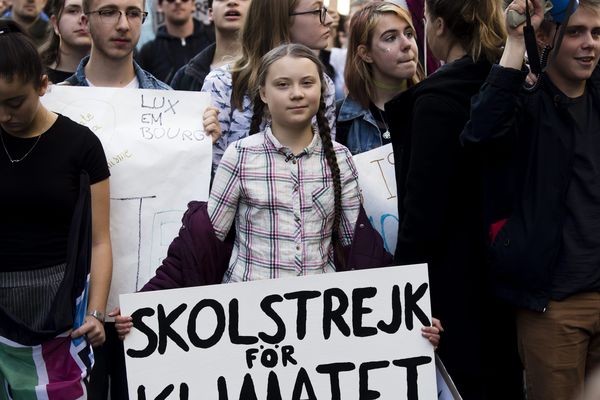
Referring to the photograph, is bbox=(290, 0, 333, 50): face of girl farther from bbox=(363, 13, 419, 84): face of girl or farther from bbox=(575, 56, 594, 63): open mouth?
bbox=(575, 56, 594, 63): open mouth

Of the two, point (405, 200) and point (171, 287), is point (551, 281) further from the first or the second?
point (171, 287)

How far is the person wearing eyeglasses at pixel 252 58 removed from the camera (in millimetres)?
5102

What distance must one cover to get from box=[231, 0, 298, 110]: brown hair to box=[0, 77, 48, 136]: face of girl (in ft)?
3.95

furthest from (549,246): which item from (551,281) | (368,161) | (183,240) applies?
(183,240)

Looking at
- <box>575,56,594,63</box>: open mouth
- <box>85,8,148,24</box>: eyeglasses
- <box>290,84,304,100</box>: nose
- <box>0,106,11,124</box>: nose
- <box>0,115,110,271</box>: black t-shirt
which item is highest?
<box>85,8,148,24</box>: eyeglasses

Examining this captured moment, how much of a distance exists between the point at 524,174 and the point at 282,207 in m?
0.93

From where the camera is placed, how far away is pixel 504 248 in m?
4.25

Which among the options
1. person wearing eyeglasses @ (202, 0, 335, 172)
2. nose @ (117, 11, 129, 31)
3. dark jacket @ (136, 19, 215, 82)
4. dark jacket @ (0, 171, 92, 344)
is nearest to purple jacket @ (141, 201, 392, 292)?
dark jacket @ (0, 171, 92, 344)

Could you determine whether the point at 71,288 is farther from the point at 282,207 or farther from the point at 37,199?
the point at 282,207

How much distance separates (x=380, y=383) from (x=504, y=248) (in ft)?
2.26

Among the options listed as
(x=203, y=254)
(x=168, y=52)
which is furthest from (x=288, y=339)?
(x=168, y=52)

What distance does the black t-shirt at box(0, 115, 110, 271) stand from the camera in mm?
4141

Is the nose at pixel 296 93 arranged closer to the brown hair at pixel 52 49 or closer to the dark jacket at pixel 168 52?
the brown hair at pixel 52 49

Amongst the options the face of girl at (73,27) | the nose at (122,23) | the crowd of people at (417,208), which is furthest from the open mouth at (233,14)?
the crowd of people at (417,208)
